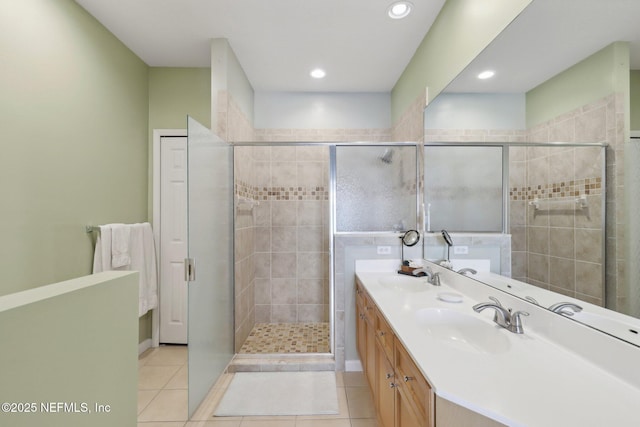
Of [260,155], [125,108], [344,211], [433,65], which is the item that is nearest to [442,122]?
[433,65]

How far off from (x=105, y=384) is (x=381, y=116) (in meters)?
3.33

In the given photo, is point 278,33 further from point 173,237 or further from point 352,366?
point 352,366

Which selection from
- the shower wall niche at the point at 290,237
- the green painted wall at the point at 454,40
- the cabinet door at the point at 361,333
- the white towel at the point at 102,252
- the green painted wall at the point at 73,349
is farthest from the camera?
the shower wall niche at the point at 290,237

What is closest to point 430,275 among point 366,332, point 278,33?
point 366,332

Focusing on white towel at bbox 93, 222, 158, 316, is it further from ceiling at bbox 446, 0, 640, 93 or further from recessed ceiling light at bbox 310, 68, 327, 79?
ceiling at bbox 446, 0, 640, 93

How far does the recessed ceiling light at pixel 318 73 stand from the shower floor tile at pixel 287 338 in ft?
9.01

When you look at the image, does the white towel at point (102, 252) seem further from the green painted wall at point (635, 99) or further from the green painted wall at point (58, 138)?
the green painted wall at point (635, 99)

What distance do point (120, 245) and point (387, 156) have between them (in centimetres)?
238

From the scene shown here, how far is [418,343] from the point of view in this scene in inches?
39.7

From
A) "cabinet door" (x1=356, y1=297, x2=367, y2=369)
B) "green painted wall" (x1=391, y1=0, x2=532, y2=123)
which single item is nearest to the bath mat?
"cabinet door" (x1=356, y1=297, x2=367, y2=369)

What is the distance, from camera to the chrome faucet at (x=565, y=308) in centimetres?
99

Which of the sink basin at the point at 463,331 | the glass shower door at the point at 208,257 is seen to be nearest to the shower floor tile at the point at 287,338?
the glass shower door at the point at 208,257

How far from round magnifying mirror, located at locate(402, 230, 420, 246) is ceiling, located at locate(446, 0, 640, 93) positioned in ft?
3.58

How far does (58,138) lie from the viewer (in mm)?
1807
